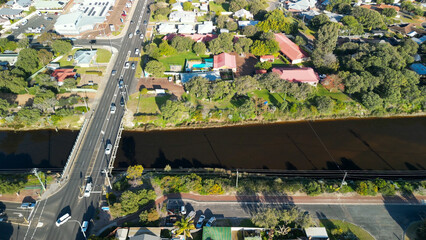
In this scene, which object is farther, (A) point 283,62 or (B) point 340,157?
(A) point 283,62

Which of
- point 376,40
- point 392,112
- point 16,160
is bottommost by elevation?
point 16,160

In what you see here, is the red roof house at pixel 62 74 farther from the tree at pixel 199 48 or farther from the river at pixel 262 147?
the tree at pixel 199 48

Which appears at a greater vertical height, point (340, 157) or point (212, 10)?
point (212, 10)

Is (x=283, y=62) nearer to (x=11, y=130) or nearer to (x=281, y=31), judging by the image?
(x=281, y=31)

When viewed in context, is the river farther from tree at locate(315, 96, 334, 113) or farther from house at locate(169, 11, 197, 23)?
house at locate(169, 11, 197, 23)

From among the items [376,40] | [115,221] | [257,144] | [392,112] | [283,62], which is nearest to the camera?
[115,221]

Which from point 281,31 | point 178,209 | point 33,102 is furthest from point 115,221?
point 281,31

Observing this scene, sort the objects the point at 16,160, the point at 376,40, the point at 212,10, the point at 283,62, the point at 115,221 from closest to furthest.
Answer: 1. the point at 115,221
2. the point at 16,160
3. the point at 283,62
4. the point at 376,40
5. the point at 212,10
